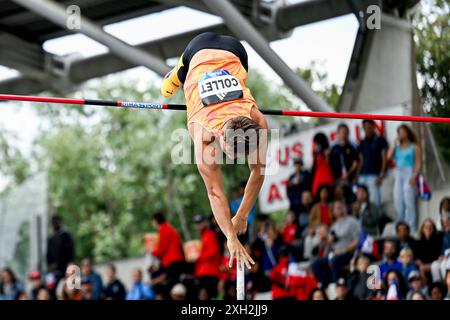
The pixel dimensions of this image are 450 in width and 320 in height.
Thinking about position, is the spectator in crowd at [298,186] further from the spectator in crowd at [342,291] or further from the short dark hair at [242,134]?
the short dark hair at [242,134]

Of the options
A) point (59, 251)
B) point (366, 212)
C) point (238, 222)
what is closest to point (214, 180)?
point (238, 222)

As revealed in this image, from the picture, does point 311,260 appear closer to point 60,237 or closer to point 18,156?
point 60,237

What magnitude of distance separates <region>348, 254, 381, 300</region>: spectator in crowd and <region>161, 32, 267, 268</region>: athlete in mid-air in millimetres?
5147

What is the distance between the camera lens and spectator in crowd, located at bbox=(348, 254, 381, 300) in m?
16.2

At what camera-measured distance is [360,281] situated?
1647 cm

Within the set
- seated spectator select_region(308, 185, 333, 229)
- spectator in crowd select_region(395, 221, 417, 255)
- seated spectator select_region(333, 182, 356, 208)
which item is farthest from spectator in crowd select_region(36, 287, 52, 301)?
spectator in crowd select_region(395, 221, 417, 255)

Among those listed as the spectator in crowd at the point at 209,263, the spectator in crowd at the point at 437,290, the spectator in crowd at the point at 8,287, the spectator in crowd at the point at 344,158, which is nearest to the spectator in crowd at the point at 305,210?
the spectator in crowd at the point at 344,158

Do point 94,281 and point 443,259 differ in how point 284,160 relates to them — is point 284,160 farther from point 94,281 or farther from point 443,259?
point 443,259

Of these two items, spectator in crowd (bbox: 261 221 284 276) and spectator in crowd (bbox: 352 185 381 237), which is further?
spectator in crowd (bbox: 261 221 284 276)

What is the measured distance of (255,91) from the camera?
32.8 meters

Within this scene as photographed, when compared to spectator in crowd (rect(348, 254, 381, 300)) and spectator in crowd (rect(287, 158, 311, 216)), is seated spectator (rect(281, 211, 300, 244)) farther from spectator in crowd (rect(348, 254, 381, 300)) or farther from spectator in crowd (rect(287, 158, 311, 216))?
spectator in crowd (rect(348, 254, 381, 300))

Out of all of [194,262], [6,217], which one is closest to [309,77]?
[194,262]

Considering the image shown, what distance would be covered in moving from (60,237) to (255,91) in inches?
484

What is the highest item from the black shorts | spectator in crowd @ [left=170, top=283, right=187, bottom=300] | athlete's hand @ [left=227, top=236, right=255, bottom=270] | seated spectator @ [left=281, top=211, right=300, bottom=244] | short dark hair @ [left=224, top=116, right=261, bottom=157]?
the black shorts
